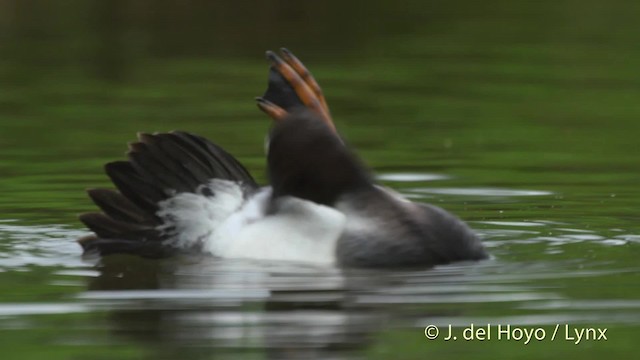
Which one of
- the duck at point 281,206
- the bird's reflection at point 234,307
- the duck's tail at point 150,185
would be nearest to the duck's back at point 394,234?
the duck at point 281,206

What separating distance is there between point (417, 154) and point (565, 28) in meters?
8.90

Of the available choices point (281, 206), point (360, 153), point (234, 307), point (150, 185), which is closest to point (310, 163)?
point (281, 206)

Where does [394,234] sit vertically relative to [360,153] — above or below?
below

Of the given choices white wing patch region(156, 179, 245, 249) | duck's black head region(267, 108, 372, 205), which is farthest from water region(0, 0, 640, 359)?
duck's black head region(267, 108, 372, 205)

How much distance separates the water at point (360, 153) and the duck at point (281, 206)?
10 centimetres

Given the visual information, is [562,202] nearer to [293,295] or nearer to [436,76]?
[293,295]

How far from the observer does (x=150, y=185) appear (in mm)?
9070

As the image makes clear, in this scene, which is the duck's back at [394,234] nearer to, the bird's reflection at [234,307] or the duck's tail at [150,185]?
the bird's reflection at [234,307]

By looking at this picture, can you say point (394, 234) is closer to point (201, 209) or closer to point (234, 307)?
point (201, 209)

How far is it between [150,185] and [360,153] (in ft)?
12.5

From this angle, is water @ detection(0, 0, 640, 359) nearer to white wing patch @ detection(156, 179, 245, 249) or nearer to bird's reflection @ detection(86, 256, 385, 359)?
bird's reflection @ detection(86, 256, 385, 359)

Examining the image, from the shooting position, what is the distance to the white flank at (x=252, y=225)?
871 centimetres

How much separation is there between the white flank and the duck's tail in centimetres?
4

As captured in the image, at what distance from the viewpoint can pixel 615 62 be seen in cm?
1786
